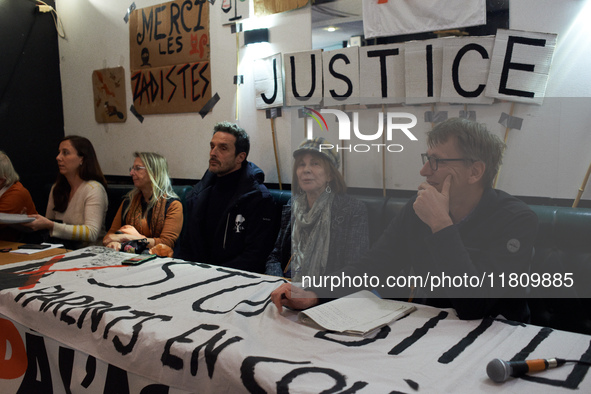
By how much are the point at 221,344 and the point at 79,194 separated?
2.26 m

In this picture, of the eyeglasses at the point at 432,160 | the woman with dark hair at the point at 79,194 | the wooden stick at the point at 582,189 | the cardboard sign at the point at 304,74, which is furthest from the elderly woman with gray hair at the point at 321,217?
the woman with dark hair at the point at 79,194

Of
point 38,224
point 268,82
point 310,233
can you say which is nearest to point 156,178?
point 38,224

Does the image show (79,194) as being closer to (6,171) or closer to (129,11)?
(6,171)

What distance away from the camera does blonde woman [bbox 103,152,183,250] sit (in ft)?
8.84

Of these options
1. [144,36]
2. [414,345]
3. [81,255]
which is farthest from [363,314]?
[144,36]

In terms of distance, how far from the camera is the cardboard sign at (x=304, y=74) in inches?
80.1

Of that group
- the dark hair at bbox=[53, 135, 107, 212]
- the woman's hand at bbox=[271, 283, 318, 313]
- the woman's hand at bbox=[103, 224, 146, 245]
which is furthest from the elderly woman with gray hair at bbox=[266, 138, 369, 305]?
the dark hair at bbox=[53, 135, 107, 212]

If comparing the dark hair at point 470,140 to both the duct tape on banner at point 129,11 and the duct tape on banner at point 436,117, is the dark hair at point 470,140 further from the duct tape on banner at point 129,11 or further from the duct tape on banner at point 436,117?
the duct tape on banner at point 129,11

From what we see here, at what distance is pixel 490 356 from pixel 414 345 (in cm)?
16

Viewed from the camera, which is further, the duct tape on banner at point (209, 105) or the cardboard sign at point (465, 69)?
the duct tape on banner at point (209, 105)

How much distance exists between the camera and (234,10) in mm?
3217

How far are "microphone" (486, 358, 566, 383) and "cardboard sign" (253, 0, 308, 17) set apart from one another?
249 centimetres

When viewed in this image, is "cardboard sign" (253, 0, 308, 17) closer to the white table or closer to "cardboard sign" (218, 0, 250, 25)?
"cardboard sign" (218, 0, 250, 25)

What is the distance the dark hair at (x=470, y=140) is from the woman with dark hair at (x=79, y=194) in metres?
2.25
